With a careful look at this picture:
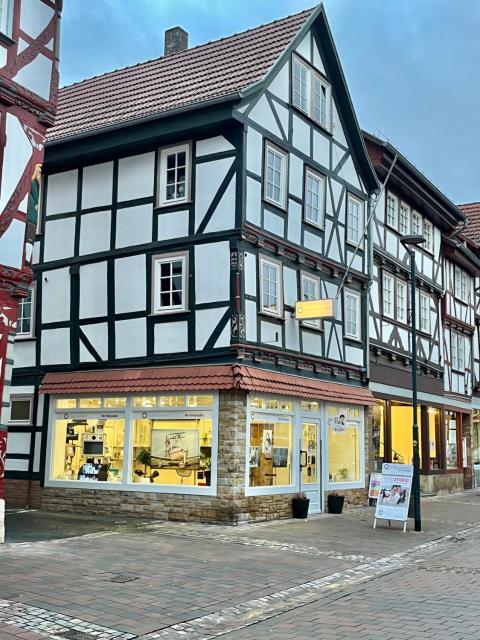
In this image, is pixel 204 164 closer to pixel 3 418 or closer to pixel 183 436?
pixel 183 436

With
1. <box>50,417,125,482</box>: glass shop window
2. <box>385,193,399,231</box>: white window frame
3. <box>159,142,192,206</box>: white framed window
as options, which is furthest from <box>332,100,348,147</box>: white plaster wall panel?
<box>50,417,125,482</box>: glass shop window

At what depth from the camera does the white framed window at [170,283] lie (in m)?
16.8

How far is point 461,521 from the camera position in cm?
1845

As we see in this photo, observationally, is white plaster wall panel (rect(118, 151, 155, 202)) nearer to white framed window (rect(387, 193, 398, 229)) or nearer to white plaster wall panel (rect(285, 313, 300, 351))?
white plaster wall panel (rect(285, 313, 300, 351))

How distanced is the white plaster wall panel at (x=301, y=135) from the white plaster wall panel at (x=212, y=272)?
13.1 feet

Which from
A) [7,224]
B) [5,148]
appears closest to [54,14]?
[5,148]

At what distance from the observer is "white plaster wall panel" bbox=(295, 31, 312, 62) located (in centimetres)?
1911

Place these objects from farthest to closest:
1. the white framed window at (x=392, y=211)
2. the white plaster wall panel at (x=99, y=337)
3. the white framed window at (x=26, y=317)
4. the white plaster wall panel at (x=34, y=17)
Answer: the white framed window at (x=392, y=211) → the white framed window at (x=26, y=317) → the white plaster wall panel at (x=99, y=337) → the white plaster wall panel at (x=34, y=17)

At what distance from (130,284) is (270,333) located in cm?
339

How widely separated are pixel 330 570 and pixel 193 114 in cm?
1018

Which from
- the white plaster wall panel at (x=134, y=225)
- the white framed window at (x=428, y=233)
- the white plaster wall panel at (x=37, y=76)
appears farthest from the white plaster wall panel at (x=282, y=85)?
the white framed window at (x=428, y=233)

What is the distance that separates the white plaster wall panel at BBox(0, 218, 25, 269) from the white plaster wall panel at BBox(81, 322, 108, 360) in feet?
17.2

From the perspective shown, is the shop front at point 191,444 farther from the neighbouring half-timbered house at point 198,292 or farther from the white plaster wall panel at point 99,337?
the white plaster wall panel at point 99,337

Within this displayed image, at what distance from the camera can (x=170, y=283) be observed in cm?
1702
